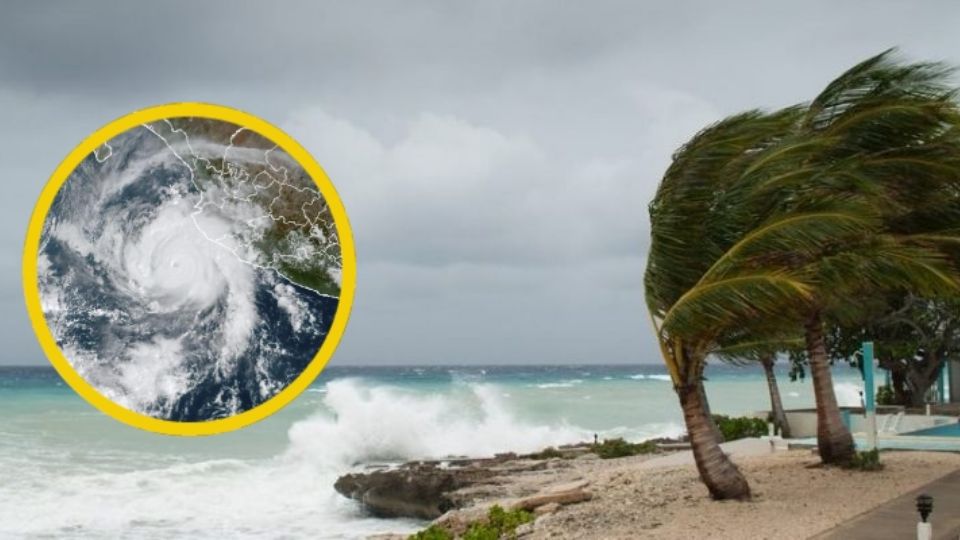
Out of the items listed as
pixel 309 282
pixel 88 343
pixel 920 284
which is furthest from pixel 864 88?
pixel 88 343

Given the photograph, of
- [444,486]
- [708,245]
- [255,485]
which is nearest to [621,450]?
[444,486]

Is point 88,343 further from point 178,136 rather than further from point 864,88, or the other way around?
point 864,88

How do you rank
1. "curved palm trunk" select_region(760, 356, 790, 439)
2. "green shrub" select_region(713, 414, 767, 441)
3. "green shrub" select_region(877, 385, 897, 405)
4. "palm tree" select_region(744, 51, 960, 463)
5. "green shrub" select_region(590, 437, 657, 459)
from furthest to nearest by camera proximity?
"green shrub" select_region(877, 385, 897, 405)
"green shrub" select_region(590, 437, 657, 459)
"green shrub" select_region(713, 414, 767, 441)
"curved palm trunk" select_region(760, 356, 790, 439)
"palm tree" select_region(744, 51, 960, 463)

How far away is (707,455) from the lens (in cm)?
1240

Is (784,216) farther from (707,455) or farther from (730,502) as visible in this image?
(730,502)

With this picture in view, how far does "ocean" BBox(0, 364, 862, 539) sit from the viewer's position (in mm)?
22188

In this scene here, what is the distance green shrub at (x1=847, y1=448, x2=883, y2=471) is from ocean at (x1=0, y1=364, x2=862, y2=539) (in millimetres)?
8261

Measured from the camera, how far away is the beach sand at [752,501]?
1116 centimetres

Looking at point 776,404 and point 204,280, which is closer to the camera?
point 204,280

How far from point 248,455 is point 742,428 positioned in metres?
20.6

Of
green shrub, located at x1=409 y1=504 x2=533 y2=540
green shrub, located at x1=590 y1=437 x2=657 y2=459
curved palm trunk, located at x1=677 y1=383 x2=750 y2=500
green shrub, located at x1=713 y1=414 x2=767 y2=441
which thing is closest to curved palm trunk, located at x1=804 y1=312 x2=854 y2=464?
curved palm trunk, located at x1=677 y1=383 x2=750 y2=500

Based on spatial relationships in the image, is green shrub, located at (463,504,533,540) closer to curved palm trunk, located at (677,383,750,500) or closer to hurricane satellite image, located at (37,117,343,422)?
curved palm trunk, located at (677,383,750,500)

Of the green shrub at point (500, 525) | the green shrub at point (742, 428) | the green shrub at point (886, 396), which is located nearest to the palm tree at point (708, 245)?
the green shrub at point (500, 525)

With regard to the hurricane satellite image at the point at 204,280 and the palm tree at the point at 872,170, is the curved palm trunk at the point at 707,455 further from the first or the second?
the hurricane satellite image at the point at 204,280
